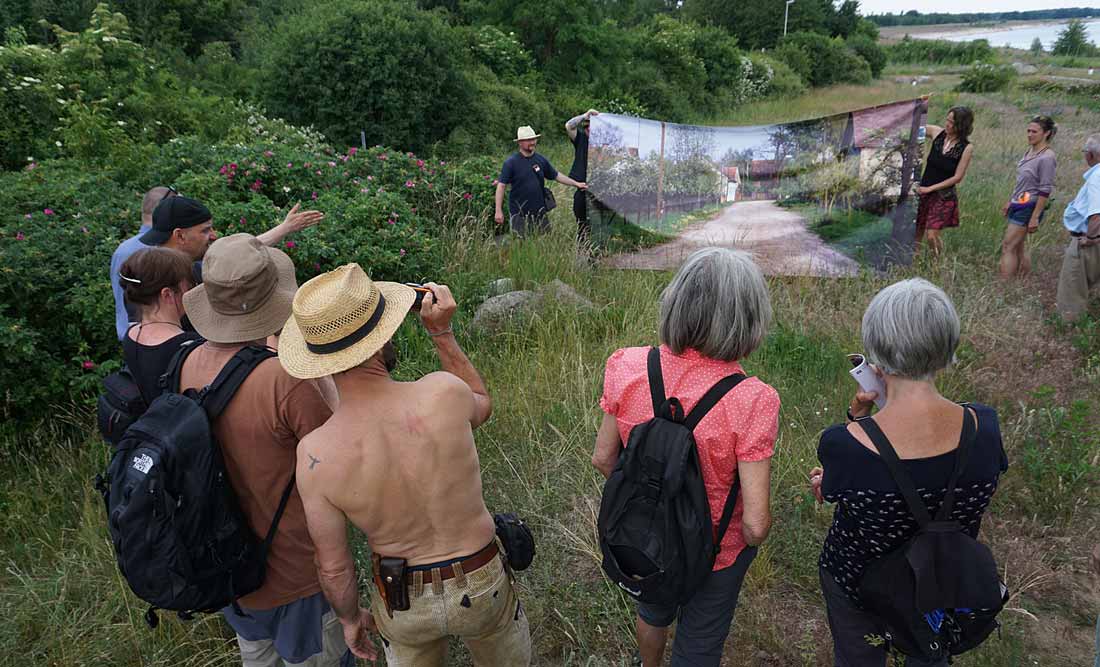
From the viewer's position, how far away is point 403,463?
185 cm

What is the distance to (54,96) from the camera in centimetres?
789

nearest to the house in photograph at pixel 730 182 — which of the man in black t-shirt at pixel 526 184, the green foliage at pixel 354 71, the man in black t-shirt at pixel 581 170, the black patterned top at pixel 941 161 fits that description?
the man in black t-shirt at pixel 581 170

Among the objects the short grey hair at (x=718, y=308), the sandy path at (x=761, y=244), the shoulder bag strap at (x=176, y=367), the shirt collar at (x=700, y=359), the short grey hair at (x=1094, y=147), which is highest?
the short grey hair at (x=718, y=308)

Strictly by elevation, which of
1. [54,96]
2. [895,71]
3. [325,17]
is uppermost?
[325,17]

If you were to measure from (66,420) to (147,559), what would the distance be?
311 cm

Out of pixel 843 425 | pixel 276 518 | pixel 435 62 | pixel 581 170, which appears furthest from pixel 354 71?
pixel 843 425

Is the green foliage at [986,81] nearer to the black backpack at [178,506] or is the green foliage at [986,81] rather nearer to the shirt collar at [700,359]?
the shirt collar at [700,359]

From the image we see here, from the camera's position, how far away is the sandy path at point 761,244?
21.6 ft

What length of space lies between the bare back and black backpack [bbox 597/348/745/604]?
437 mm

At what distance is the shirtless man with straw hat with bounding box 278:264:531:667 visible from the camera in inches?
71.6

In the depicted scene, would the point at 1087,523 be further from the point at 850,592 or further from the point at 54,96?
the point at 54,96

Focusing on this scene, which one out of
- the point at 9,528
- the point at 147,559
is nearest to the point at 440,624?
the point at 147,559

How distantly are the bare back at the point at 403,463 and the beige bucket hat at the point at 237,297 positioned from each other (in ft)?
1.95

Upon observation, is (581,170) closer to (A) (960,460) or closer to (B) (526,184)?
(B) (526,184)
